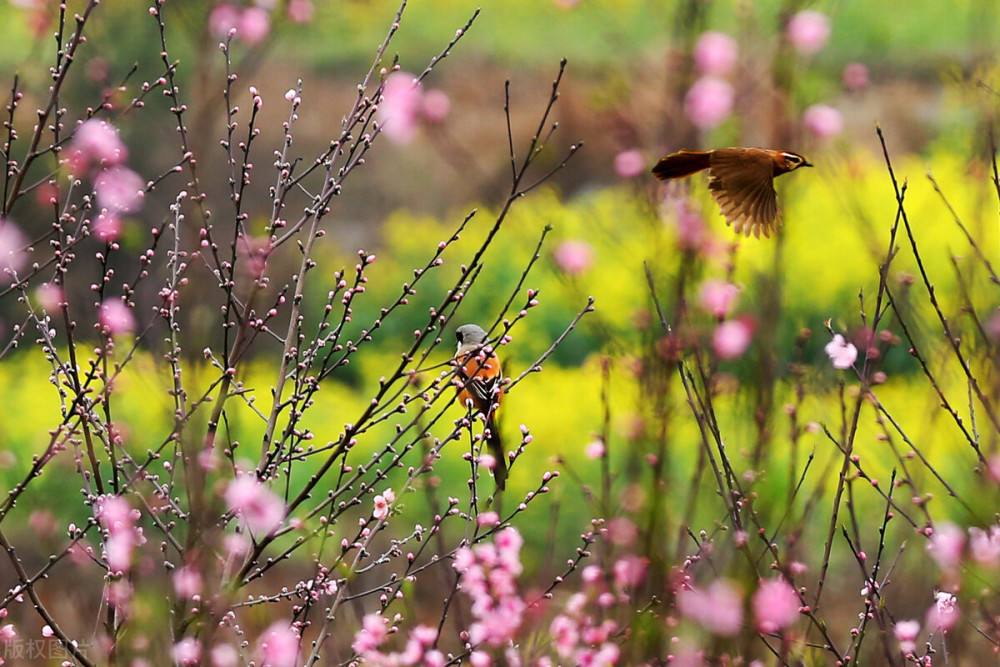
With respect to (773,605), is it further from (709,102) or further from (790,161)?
(709,102)

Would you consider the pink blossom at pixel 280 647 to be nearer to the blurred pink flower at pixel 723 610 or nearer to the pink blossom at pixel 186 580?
the pink blossom at pixel 186 580

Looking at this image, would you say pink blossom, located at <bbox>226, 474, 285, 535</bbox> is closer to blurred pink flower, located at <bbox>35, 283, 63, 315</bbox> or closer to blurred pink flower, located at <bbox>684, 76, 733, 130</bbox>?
blurred pink flower, located at <bbox>35, 283, 63, 315</bbox>

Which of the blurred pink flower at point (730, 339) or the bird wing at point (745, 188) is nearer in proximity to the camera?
the blurred pink flower at point (730, 339)

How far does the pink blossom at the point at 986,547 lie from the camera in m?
1.58

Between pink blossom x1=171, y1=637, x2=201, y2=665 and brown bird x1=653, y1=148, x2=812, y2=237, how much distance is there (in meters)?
1.06

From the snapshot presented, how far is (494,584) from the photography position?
1726 mm

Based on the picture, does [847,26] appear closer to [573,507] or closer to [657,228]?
[573,507]

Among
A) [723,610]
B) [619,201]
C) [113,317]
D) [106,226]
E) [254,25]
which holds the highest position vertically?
[619,201]

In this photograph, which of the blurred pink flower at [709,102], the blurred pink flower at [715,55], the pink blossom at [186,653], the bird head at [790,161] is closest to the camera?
the pink blossom at [186,653]

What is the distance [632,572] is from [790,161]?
894 mm

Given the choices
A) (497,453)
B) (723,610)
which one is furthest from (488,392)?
(723,610)

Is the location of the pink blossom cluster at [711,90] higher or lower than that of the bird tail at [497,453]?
higher

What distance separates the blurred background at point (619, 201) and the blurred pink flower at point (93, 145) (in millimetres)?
102

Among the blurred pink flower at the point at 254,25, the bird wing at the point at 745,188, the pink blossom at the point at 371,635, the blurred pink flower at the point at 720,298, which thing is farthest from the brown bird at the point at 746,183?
the blurred pink flower at the point at 254,25
